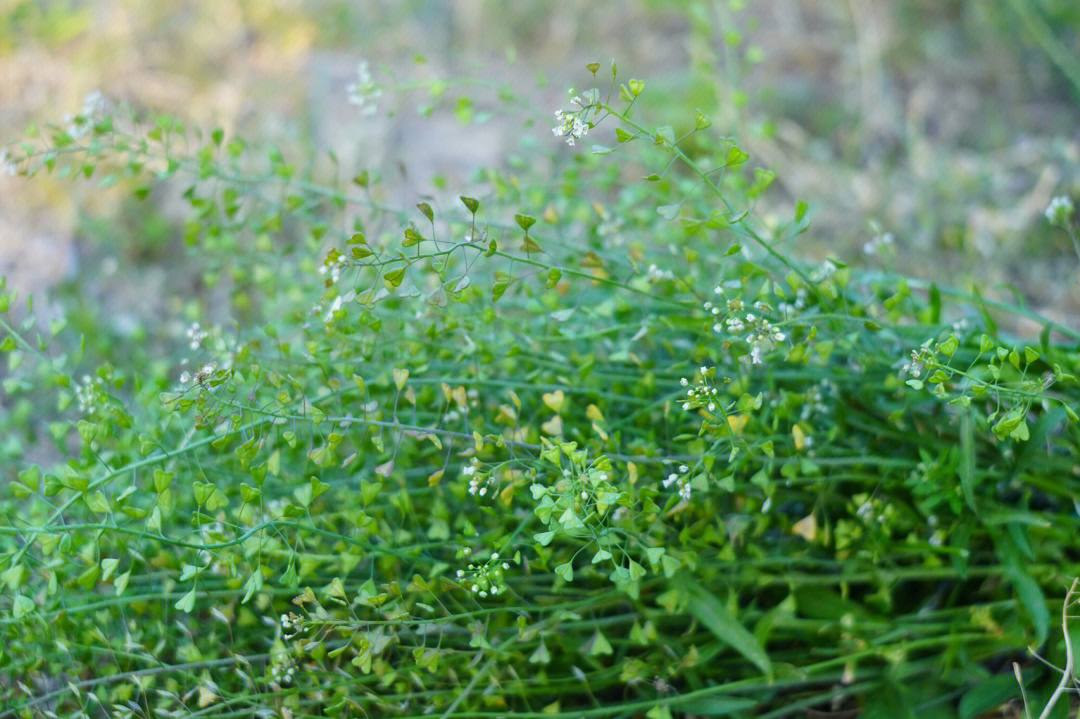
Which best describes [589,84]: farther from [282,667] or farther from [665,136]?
[282,667]

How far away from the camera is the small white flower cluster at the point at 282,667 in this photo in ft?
2.36

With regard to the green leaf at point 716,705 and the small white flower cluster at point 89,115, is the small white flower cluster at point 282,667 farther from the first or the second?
the small white flower cluster at point 89,115

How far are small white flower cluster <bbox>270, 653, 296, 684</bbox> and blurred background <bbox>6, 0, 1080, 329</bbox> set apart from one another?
0.78m

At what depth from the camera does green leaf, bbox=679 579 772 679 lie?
772mm

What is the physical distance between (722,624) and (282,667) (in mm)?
369

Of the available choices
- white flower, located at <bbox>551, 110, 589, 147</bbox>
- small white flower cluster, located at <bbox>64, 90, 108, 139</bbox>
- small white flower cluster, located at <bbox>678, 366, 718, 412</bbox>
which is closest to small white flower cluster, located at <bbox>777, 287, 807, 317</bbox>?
small white flower cluster, located at <bbox>678, 366, 718, 412</bbox>

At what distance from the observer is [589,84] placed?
155 centimetres

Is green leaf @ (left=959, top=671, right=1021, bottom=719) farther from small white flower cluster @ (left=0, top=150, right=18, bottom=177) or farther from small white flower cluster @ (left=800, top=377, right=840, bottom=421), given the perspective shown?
small white flower cluster @ (left=0, top=150, right=18, bottom=177)

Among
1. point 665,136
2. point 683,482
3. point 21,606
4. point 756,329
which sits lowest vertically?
point 21,606

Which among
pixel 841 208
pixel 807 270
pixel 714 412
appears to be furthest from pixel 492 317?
pixel 841 208

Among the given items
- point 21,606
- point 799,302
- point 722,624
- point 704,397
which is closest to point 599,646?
point 722,624

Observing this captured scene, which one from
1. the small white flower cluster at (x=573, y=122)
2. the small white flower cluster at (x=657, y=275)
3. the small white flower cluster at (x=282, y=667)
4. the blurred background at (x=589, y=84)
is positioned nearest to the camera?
the small white flower cluster at (x=573, y=122)

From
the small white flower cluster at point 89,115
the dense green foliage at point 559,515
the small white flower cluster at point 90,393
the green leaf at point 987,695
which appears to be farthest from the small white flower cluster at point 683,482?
the small white flower cluster at point 89,115

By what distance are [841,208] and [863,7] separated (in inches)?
17.8
